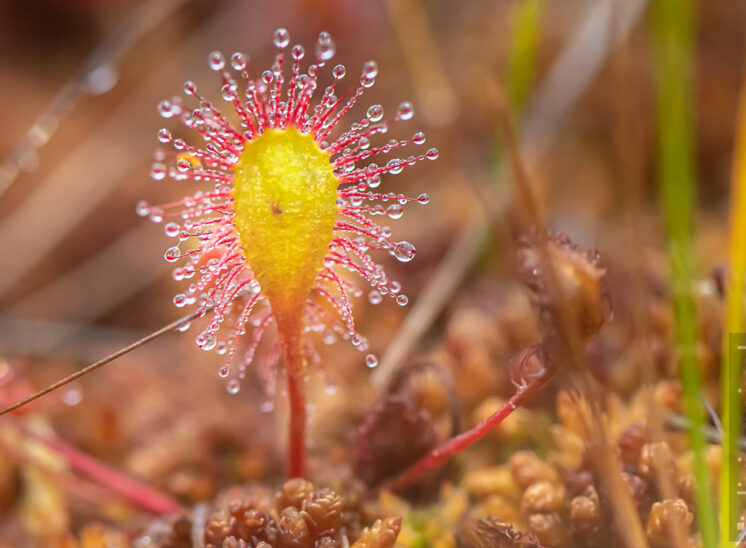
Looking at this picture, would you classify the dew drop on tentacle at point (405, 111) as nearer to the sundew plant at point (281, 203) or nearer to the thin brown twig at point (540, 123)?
the sundew plant at point (281, 203)

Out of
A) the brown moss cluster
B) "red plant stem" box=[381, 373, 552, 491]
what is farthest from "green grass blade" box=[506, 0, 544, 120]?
the brown moss cluster

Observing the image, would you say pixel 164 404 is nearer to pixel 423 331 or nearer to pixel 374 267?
pixel 423 331

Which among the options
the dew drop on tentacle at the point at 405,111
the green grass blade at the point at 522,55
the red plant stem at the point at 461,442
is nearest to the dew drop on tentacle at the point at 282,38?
the dew drop on tentacle at the point at 405,111

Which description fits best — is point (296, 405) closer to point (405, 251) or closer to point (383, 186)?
point (405, 251)

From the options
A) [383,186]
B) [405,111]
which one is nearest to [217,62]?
[405,111]

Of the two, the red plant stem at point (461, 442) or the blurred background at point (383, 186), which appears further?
the blurred background at point (383, 186)

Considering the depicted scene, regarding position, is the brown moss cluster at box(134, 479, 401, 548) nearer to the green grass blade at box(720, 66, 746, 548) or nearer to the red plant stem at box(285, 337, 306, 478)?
the red plant stem at box(285, 337, 306, 478)

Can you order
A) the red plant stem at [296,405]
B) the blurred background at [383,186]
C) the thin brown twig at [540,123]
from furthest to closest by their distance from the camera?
the thin brown twig at [540,123]
the blurred background at [383,186]
the red plant stem at [296,405]
